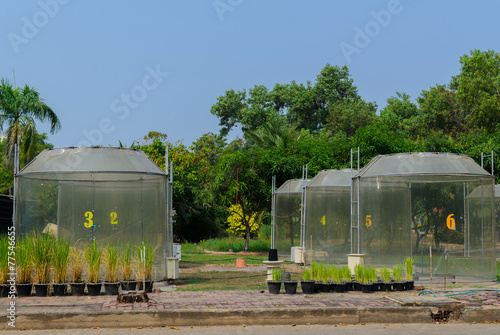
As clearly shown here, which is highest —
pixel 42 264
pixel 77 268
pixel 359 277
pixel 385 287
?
pixel 42 264

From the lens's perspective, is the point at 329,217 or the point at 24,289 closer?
the point at 24,289

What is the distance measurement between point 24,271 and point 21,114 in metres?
18.0

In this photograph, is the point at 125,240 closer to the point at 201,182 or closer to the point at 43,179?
the point at 43,179

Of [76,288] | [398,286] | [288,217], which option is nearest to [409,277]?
[398,286]

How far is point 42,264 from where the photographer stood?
11.1 m

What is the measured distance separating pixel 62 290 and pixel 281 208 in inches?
555

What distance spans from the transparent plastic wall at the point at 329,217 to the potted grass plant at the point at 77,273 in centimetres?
950

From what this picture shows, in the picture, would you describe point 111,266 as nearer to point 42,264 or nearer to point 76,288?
point 76,288

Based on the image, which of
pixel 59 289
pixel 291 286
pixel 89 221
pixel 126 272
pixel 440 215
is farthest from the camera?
pixel 440 215

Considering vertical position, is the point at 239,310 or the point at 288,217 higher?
the point at 288,217

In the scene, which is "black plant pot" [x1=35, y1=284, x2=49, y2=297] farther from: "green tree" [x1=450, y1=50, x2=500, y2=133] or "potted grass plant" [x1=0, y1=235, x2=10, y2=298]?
"green tree" [x1=450, y1=50, x2=500, y2=133]

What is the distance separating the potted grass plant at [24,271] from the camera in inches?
432

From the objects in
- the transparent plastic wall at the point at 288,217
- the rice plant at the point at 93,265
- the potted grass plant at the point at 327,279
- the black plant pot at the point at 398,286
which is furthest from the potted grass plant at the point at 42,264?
the transparent plastic wall at the point at 288,217

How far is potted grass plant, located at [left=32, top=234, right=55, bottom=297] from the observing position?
11.0 metres
